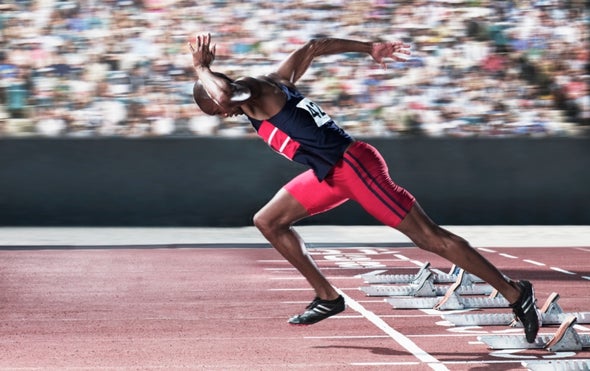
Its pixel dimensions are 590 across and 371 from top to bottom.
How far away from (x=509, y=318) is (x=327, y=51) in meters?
2.22

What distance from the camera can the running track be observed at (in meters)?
7.20

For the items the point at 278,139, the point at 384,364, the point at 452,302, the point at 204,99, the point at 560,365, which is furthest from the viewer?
the point at 452,302

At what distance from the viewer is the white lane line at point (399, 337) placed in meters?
7.02

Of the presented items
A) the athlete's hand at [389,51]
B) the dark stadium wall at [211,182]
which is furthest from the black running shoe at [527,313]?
the dark stadium wall at [211,182]

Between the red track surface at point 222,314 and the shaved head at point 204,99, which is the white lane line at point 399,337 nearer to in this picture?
the red track surface at point 222,314

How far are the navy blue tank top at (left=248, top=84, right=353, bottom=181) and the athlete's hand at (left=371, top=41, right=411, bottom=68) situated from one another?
29.6 inches

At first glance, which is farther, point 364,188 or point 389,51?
point 389,51

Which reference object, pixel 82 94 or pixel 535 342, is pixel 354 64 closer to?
pixel 82 94

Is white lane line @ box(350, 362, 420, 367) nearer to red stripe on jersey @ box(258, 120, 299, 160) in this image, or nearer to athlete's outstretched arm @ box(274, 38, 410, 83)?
red stripe on jersey @ box(258, 120, 299, 160)

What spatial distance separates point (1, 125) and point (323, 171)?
11129mm

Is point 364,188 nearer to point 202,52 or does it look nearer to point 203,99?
point 203,99

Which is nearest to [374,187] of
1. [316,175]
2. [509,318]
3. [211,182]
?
[316,175]

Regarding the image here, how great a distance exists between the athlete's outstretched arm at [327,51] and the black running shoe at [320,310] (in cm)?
148

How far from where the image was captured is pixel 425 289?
32.2 feet
